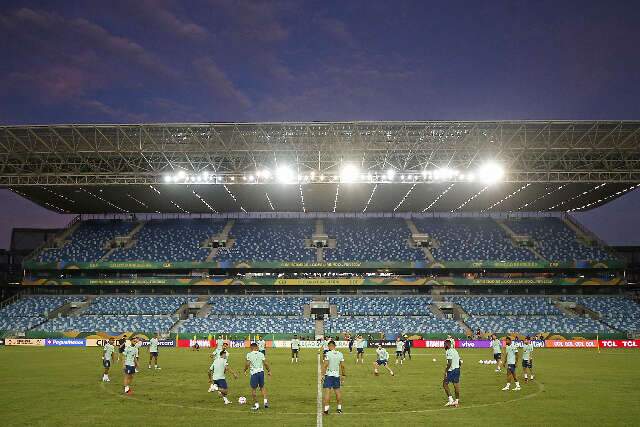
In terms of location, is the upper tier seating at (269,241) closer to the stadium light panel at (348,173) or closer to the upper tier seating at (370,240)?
the upper tier seating at (370,240)

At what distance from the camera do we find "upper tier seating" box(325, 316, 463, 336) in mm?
55000

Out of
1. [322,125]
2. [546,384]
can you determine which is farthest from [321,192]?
[546,384]

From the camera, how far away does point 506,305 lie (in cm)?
6159

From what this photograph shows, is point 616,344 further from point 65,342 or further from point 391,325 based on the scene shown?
point 65,342

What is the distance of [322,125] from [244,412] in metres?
31.3

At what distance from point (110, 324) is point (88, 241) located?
53.4 feet

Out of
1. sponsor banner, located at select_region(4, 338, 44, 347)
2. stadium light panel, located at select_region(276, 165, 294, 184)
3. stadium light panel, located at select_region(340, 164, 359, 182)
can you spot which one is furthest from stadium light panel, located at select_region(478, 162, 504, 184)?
sponsor banner, located at select_region(4, 338, 44, 347)

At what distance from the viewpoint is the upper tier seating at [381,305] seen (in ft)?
196

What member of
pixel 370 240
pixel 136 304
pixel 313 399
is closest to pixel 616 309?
pixel 370 240

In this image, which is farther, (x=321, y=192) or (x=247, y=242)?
(x=247, y=242)

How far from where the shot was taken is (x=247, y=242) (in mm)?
68375

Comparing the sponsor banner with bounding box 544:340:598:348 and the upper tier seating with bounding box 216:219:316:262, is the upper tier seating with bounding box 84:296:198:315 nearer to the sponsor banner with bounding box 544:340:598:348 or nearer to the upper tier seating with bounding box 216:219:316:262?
the upper tier seating with bounding box 216:219:316:262

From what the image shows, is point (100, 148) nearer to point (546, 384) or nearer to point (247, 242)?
point (247, 242)

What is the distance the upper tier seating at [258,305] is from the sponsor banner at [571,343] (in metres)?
24.6
